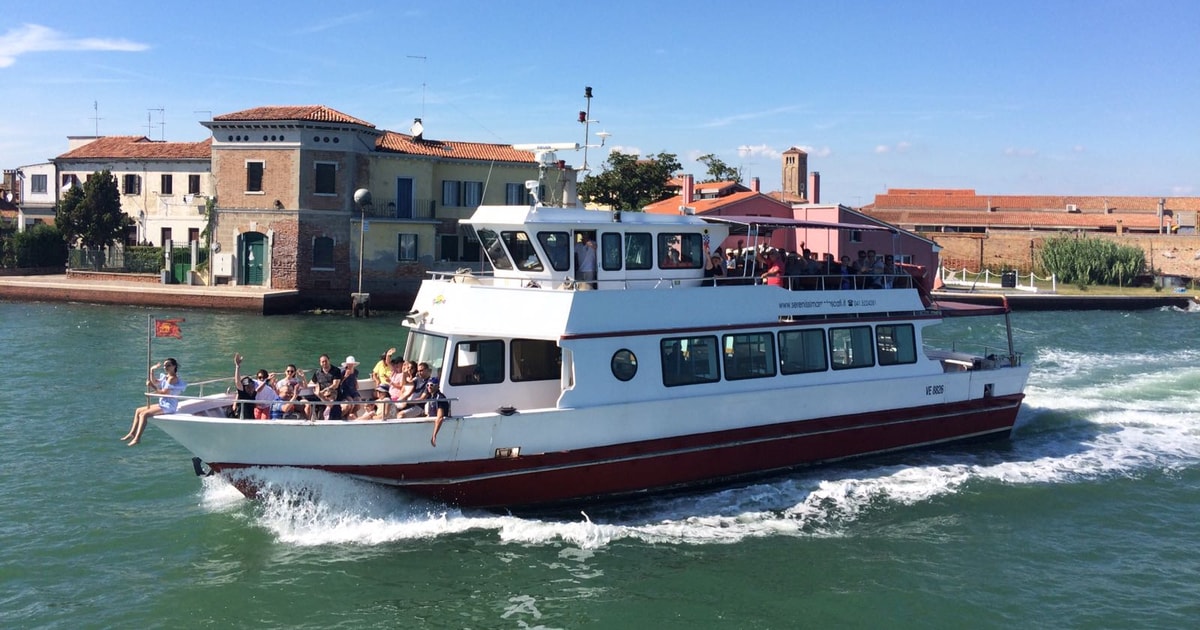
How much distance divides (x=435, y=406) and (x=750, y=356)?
4.66m

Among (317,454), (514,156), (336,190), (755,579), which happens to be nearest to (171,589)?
(317,454)

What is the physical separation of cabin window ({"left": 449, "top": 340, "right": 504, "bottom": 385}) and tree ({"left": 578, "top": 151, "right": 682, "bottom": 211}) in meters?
38.8

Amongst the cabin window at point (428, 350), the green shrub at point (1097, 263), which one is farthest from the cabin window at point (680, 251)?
the green shrub at point (1097, 263)

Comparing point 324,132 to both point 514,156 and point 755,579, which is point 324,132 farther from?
point 755,579

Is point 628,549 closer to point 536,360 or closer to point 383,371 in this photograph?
point 536,360

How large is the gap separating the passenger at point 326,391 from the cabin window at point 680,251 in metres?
4.71

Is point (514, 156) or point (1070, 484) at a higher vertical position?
point (514, 156)

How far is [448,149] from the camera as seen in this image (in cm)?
4203

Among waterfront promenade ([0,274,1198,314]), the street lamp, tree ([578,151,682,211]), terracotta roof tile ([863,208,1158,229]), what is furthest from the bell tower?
the street lamp

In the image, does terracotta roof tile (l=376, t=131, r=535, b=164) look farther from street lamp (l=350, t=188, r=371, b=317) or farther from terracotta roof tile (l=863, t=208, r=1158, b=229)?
terracotta roof tile (l=863, t=208, r=1158, b=229)

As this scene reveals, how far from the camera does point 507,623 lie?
32.3 feet

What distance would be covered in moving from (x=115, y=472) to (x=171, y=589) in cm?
469

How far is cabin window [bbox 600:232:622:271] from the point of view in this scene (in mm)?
13148

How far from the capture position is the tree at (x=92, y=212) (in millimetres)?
43156
